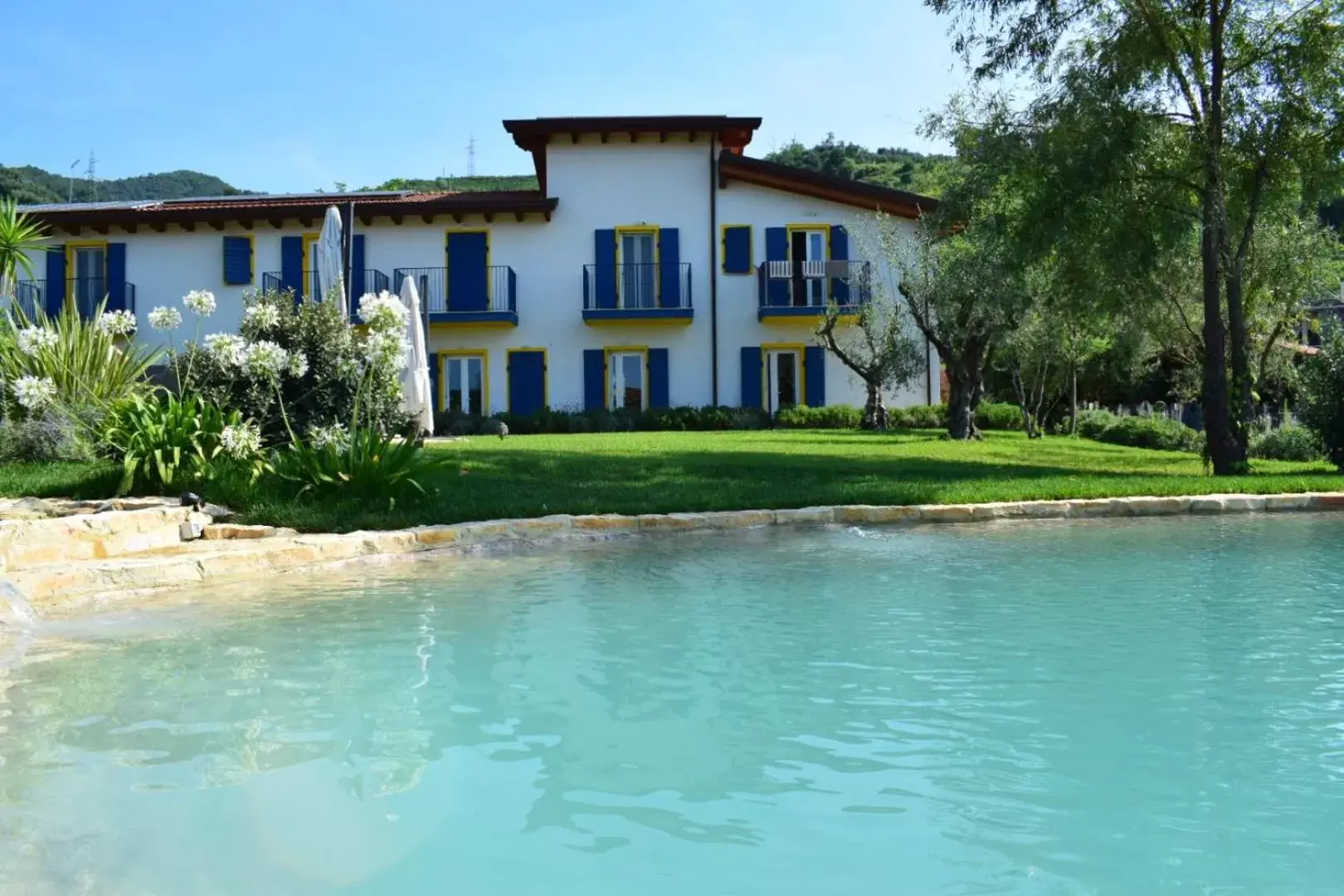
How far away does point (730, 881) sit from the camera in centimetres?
245

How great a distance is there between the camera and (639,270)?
24375mm

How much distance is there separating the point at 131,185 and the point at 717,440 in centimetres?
5214

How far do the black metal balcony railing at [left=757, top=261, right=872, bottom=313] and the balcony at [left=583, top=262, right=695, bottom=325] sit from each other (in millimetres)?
1792

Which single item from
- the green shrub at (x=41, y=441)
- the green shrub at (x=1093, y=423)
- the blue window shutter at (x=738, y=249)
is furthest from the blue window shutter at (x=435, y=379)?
the green shrub at (x=1093, y=423)

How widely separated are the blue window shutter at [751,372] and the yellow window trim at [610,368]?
2229 mm

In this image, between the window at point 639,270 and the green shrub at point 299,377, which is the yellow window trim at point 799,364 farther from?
the green shrub at point 299,377

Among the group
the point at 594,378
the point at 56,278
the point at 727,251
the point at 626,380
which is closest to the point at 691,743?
the point at 594,378

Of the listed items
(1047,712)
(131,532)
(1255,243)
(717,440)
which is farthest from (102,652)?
(1255,243)

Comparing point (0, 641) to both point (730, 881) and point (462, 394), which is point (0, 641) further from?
point (462, 394)

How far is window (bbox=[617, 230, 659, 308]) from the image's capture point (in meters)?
24.3

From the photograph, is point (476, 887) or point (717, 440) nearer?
point (476, 887)

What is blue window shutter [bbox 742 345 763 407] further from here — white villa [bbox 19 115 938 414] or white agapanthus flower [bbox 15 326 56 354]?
white agapanthus flower [bbox 15 326 56 354]

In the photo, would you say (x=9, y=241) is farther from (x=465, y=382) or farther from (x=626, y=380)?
(x=626, y=380)

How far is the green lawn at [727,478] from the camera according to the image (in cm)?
854
